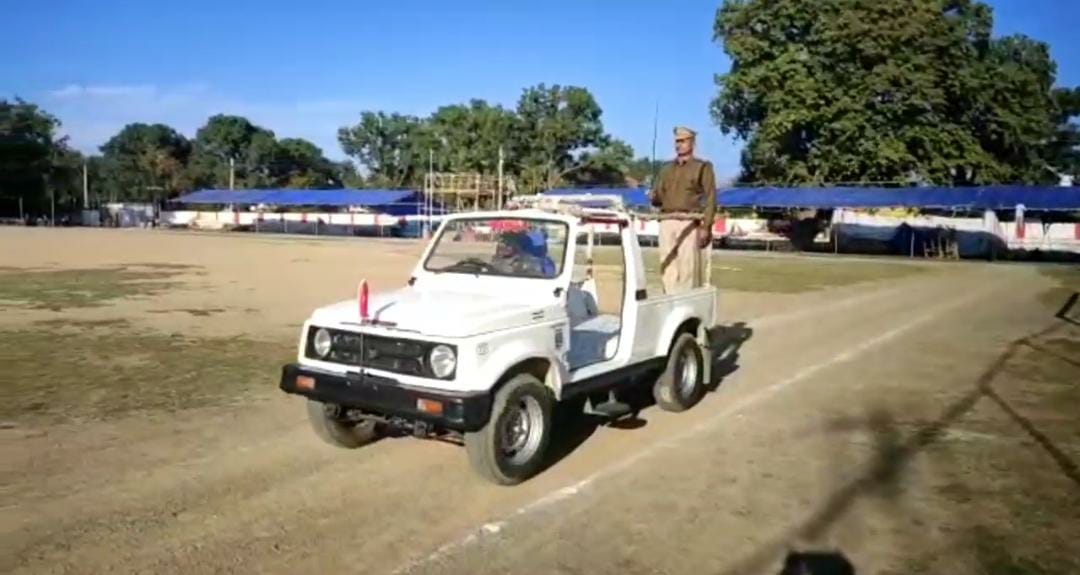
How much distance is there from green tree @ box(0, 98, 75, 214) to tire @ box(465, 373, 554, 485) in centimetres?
8755

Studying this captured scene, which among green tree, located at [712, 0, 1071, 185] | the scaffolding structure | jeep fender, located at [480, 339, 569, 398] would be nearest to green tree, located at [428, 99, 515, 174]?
green tree, located at [712, 0, 1071, 185]

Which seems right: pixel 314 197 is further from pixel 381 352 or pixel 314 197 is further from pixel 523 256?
pixel 381 352

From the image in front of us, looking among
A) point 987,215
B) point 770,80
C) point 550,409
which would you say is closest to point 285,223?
point 770,80

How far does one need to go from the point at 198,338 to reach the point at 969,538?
1008cm

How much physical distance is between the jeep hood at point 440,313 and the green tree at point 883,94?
46486 mm

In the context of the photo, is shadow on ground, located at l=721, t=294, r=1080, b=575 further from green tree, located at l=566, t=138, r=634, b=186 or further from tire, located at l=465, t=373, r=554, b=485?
green tree, located at l=566, t=138, r=634, b=186

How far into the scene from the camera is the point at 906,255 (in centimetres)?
4556

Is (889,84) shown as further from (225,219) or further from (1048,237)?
(225,219)

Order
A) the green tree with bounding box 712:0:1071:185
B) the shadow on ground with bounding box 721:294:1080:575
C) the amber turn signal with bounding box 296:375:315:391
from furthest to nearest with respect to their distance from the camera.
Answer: the green tree with bounding box 712:0:1071:185
the amber turn signal with bounding box 296:375:315:391
the shadow on ground with bounding box 721:294:1080:575

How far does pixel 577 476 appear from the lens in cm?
604

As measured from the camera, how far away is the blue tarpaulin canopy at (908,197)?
40.8 m

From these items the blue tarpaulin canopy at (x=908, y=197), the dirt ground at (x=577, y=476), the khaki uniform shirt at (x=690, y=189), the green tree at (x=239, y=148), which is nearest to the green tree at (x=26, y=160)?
the green tree at (x=239, y=148)

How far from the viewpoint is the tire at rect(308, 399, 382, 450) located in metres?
6.43

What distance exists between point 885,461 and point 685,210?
3419mm
